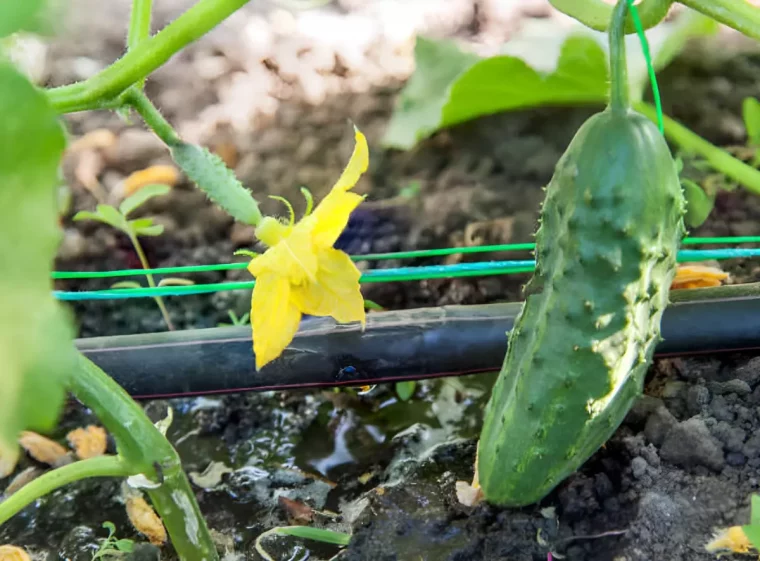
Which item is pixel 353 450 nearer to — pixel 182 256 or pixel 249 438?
pixel 249 438

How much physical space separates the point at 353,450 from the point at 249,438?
0.64ft

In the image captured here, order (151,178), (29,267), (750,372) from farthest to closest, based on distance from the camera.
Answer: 1. (151,178)
2. (750,372)
3. (29,267)

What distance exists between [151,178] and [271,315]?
1.10 m

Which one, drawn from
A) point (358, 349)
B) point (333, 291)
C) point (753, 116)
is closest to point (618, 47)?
point (333, 291)

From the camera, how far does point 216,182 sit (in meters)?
0.75

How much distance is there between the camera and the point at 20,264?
43 cm

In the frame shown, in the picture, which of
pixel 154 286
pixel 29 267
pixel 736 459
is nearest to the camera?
pixel 29 267

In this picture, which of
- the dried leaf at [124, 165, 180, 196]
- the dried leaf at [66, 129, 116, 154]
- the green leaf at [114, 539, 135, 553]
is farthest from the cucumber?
the dried leaf at [66, 129, 116, 154]

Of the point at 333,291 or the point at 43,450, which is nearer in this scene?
the point at 333,291

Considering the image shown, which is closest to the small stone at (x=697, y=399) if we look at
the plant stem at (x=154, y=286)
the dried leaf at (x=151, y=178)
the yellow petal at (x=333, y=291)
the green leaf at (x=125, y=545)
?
the yellow petal at (x=333, y=291)

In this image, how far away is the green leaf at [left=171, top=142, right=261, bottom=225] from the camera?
746 millimetres

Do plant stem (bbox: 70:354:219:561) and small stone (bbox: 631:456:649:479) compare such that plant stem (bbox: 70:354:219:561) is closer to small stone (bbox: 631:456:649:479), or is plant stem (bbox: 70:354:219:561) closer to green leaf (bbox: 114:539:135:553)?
green leaf (bbox: 114:539:135:553)

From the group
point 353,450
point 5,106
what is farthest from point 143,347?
point 5,106

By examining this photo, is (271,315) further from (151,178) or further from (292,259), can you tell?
(151,178)
